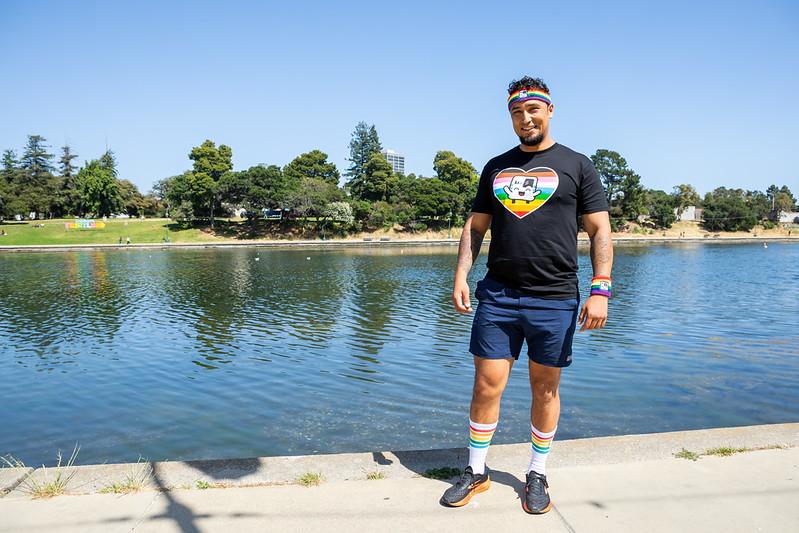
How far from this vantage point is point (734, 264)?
3253cm

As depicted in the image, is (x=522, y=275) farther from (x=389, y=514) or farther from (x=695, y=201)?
(x=695, y=201)

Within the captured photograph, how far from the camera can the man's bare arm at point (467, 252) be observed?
336 cm

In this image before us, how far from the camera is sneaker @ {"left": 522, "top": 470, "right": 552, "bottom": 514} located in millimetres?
2867

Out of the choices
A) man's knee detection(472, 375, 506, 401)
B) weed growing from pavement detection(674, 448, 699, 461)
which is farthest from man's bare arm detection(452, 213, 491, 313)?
weed growing from pavement detection(674, 448, 699, 461)

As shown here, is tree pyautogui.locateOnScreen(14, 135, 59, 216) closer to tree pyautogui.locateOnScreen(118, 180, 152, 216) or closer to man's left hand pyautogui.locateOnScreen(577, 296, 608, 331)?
tree pyautogui.locateOnScreen(118, 180, 152, 216)

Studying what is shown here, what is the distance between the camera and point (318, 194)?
198 feet

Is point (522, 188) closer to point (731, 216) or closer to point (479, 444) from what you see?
point (479, 444)

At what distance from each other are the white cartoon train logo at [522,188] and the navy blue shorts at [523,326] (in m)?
0.51

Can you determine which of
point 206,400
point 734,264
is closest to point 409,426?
point 206,400

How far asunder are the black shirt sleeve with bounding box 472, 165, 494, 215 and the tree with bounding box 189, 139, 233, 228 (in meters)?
61.5

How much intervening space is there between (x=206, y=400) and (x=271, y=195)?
54.9 metres

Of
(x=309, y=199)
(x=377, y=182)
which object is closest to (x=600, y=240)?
(x=309, y=199)

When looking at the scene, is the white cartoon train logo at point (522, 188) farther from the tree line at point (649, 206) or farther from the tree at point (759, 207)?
the tree at point (759, 207)

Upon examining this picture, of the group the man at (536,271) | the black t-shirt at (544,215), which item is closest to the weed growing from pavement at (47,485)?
the man at (536,271)
